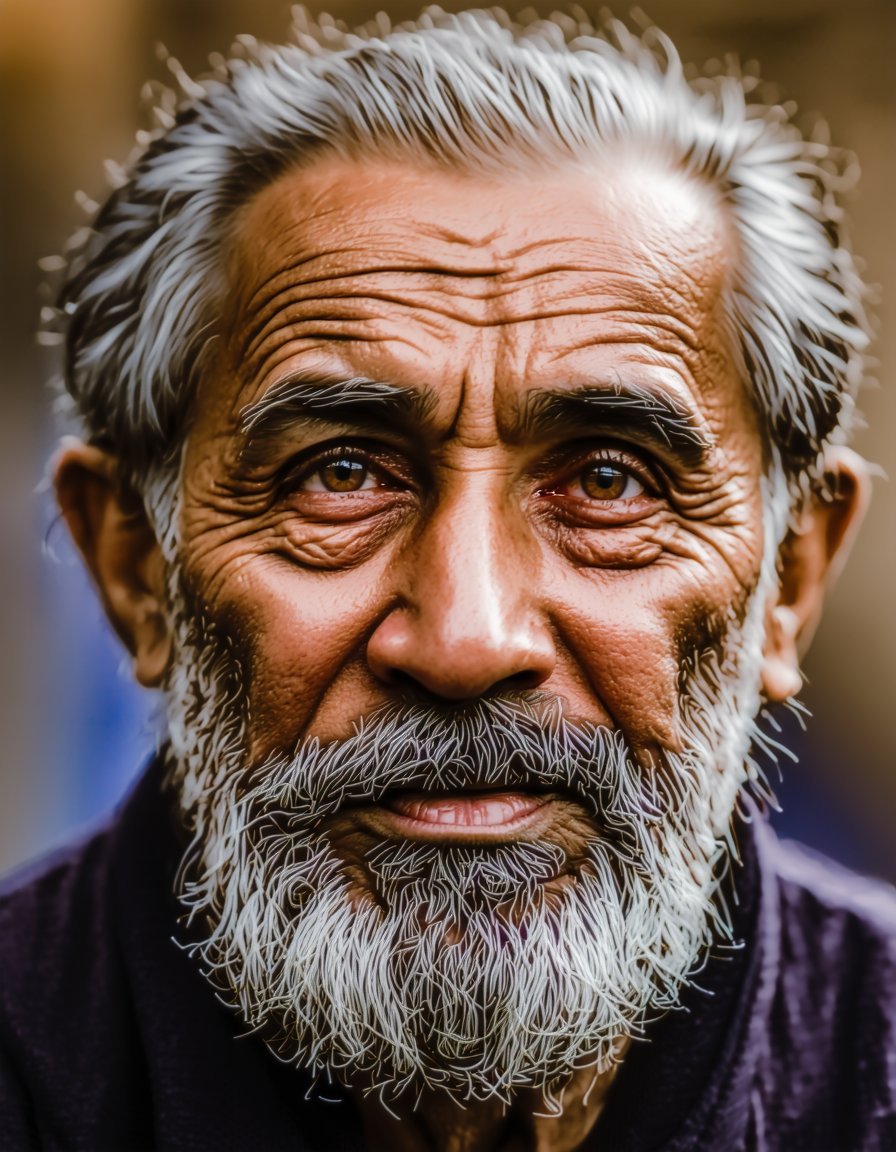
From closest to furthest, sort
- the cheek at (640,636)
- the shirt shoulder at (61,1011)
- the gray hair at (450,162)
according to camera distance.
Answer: the cheek at (640,636)
the gray hair at (450,162)
the shirt shoulder at (61,1011)

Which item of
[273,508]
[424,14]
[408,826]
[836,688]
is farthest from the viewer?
[836,688]

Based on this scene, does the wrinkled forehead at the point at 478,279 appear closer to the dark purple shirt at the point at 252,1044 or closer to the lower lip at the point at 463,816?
the lower lip at the point at 463,816

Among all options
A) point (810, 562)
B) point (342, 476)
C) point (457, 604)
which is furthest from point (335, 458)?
point (810, 562)

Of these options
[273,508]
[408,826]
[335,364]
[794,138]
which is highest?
[794,138]

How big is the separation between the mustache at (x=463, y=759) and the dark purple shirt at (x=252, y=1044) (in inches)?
17.1

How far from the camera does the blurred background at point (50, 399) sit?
1748 millimetres

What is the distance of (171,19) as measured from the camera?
1.78 m

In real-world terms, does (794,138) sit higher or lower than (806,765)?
higher

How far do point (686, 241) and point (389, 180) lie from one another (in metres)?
0.45

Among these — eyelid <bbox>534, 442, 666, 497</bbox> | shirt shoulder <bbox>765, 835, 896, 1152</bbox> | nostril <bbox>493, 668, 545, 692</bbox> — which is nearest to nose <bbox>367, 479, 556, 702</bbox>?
nostril <bbox>493, 668, 545, 692</bbox>

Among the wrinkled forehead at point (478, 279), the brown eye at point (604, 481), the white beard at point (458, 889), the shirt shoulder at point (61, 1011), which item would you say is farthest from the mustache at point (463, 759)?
the shirt shoulder at point (61, 1011)

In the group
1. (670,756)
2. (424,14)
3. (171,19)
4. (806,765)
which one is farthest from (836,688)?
(171,19)

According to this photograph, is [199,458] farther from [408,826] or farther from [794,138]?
[794,138]

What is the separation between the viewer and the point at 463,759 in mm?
1345
